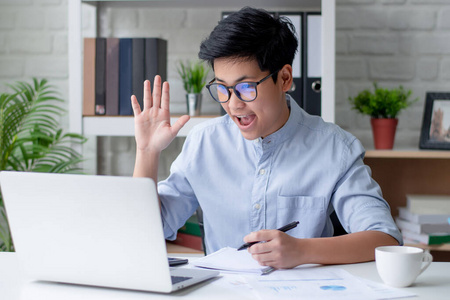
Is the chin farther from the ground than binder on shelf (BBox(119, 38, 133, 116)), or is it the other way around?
binder on shelf (BBox(119, 38, 133, 116))

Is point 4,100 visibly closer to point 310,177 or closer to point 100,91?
point 100,91

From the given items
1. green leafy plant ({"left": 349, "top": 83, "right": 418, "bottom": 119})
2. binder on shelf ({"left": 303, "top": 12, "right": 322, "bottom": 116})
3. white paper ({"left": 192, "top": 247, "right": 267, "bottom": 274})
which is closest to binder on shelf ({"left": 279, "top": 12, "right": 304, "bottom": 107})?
binder on shelf ({"left": 303, "top": 12, "right": 322, "bottom": 116})

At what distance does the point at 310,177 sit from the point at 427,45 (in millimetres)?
1238

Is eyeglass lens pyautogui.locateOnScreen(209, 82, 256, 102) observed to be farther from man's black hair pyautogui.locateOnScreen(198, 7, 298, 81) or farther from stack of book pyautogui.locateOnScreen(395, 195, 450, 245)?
stack of book pyautogui.locateOnScreen(395, 195, 450, 245)

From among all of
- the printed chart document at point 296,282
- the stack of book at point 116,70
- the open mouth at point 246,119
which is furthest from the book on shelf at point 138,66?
the printed chart document at point 296,282

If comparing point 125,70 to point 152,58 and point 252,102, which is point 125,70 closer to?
point 152,58

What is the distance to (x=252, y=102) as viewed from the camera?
1.37m

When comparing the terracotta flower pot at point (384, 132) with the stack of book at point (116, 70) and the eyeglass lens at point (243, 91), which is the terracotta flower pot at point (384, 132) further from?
the eyeglass lens at point (243, 91)

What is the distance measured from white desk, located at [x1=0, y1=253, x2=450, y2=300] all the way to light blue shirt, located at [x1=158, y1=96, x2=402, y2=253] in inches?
13.1

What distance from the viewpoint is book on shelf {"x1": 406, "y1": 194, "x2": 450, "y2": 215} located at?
2.16 metres

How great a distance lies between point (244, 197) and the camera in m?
1.49

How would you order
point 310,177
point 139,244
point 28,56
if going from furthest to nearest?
point 28,56 < point 310,177 < point 139,244

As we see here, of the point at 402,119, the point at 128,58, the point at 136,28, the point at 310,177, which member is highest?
the point at 136,28

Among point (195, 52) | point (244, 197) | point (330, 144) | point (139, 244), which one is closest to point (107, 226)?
point (139, 244)
